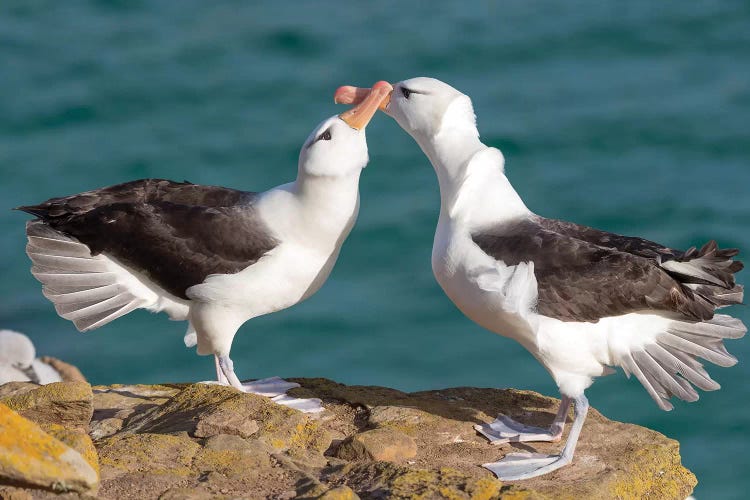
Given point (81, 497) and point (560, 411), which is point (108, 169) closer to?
point (560, 411)

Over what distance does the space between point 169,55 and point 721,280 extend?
38.5ft

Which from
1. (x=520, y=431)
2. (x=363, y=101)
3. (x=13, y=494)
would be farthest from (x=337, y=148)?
(x=13, y=494)

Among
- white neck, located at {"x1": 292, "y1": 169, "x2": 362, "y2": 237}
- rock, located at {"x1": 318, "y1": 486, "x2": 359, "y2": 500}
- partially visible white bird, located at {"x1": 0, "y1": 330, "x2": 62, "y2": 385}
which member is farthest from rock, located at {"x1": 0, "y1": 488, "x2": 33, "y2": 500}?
partially visible white bird, located at {"x1": 0, "y1": 330, "x2": 62, "y2": 385}

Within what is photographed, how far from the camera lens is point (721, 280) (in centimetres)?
666

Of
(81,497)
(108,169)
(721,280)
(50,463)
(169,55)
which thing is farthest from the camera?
(169,55)

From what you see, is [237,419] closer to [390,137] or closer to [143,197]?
[143,197]

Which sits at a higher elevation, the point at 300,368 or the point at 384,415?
the point at 384,415

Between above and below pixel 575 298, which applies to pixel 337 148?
above

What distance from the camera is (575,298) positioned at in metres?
6.55

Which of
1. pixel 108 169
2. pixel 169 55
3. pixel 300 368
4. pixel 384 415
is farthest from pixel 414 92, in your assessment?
pixel 169 55

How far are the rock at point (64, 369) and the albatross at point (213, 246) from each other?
423 cm

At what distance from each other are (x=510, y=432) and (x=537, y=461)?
38 cm

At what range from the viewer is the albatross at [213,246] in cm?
720

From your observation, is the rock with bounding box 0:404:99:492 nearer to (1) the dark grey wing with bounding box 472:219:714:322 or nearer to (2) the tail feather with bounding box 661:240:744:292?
(1) the dark grey wing with bounding box 472:219:714:322
